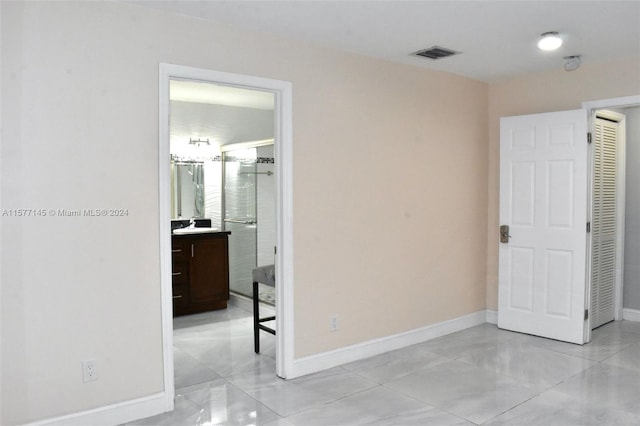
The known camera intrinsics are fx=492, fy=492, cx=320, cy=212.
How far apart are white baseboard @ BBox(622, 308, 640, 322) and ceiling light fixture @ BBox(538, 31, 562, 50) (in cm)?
315

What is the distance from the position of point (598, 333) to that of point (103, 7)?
4912 mm

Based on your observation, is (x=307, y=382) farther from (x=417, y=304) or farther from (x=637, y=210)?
(x=637, y=210)

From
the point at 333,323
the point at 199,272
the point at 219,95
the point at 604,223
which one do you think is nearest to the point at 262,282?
the point at 333,323

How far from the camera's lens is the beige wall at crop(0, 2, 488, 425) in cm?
258

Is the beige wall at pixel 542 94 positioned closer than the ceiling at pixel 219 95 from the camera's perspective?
Yes

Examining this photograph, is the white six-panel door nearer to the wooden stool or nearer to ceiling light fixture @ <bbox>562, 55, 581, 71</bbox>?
ceiling light fixture @ <bbox>562, 55, 581, 71</bbox>

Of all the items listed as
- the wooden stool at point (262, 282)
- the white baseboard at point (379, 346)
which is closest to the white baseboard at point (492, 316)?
the white baseboard at point (379, 346)

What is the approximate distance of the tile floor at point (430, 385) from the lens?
2980mm

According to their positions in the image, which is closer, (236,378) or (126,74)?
(126,74)

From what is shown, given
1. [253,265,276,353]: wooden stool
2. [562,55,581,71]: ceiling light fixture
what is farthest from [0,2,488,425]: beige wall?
[562,55,581,71]: ceiling light fixture

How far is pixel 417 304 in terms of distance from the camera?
4.48 metres

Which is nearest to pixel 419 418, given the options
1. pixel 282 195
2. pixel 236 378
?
pixel 236 378

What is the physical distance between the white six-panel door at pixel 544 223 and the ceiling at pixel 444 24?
2.33ft

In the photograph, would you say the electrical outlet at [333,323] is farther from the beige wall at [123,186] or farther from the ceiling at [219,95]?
the ceiling at [219,95]
